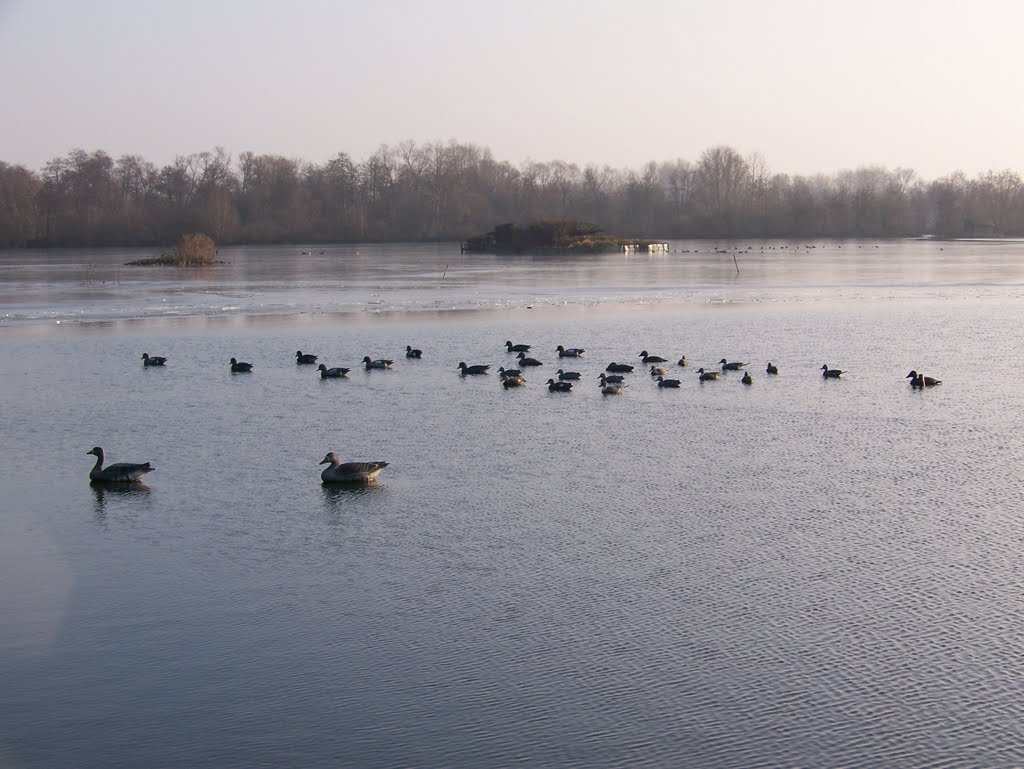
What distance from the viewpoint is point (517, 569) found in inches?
433

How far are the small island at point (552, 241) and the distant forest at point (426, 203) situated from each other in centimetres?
2837

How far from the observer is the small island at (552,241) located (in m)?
95.1

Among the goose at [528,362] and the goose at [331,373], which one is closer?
the goose at [331,373]

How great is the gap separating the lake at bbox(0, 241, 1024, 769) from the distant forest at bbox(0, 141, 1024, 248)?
9014 centimetres

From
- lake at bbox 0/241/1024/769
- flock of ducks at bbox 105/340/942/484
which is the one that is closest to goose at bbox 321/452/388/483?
lake at bbox 0/241/1024/769

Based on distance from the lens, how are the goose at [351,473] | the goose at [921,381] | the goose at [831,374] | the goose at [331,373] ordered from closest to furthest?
the goose at [351,473] → the goose at [921,381] → the goose at [831,374] → the goose at [331,373]

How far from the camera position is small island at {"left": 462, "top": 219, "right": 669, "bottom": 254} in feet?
312

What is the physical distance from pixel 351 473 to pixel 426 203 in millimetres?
121548

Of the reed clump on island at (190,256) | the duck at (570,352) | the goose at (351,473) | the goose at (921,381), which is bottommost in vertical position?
the goose at (351,473)

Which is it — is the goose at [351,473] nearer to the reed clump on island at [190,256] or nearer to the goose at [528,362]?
the goose at [528,362]

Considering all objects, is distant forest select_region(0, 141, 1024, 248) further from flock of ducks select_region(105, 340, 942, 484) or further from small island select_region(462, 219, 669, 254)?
flock of ducks select_region(105, 340, 942, 484)

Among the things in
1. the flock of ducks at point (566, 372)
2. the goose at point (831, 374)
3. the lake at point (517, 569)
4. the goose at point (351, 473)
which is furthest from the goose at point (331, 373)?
the goose at point (831, 374)

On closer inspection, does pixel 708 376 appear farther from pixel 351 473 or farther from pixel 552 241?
pixel 552 241

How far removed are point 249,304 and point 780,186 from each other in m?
134
